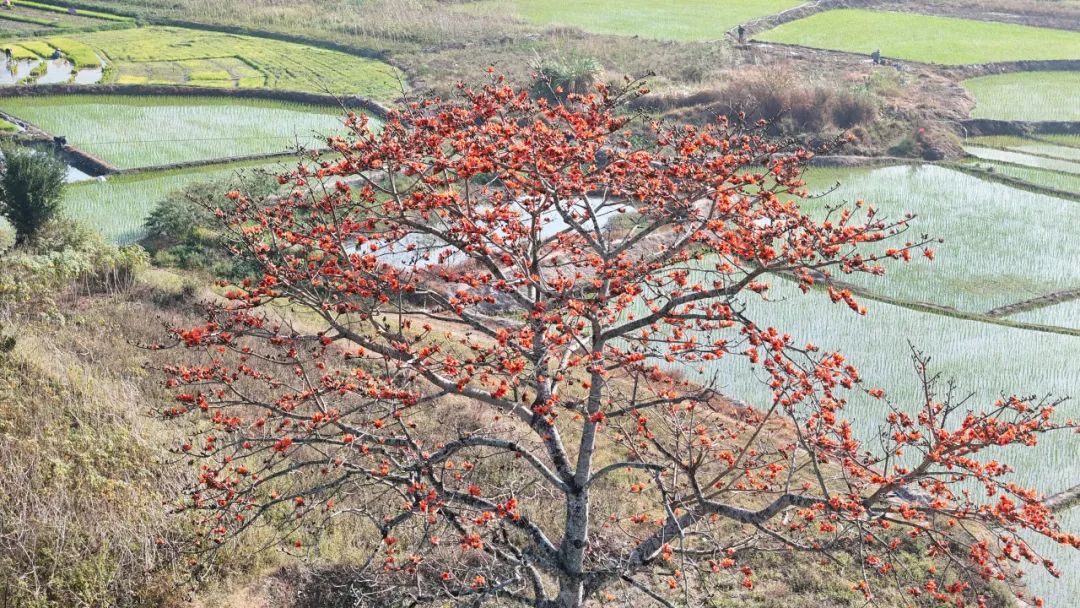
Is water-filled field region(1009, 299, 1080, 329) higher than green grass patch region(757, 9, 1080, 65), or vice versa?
green grass patch region(757, 9, 1080, 65)

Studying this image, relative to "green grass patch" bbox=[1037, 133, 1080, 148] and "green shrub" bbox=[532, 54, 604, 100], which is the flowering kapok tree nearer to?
"green shrub" bbox=[532, 54, 604, 100]

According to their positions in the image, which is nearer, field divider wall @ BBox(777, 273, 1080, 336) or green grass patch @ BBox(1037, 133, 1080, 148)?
field divider wall @ BBox(777, 273, 1080, 336)

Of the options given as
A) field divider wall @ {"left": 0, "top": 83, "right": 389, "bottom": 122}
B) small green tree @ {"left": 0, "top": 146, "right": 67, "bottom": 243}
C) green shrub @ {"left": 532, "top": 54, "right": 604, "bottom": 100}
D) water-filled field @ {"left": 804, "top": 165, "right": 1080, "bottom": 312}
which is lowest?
water-filled field @ {"left": 804, "top": 165, "right": 1080, "bottom": 312}

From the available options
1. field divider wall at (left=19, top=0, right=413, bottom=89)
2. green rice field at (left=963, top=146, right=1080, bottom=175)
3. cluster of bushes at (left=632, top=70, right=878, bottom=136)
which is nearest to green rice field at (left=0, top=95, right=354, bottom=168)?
field divider wall at (left=19, top=0, right=413, bottom=89)

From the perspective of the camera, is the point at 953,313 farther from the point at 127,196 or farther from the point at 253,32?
the point at 253,32

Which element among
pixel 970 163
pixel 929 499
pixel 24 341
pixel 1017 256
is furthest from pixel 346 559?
pixel 970 163

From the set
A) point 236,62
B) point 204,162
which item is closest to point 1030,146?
point 204,162

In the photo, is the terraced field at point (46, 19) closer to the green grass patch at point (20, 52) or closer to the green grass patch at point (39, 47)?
the green grass patch at point (39, 47)

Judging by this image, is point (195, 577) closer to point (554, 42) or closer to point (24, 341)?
point (24, 341)

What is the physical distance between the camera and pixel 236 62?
31.3 meters

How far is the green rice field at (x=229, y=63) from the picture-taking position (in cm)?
2912

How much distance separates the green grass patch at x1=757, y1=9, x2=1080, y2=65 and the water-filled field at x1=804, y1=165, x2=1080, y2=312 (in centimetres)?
1177

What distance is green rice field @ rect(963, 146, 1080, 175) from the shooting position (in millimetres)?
24984

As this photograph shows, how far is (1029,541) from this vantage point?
12.2 meters
